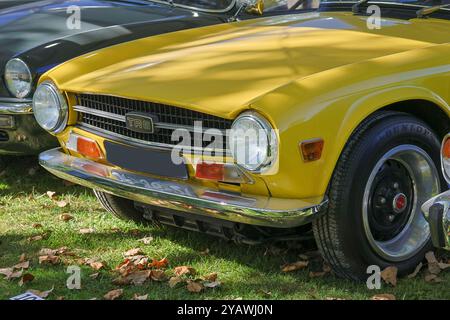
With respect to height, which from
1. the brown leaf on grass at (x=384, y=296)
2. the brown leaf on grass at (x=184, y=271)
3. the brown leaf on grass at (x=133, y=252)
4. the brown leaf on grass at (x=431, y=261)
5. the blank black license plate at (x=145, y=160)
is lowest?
the brown leaf on grass at (x=133, y=252)

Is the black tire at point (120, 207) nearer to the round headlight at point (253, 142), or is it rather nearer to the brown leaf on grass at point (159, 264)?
the brown leaf on grass at point (159, 264)

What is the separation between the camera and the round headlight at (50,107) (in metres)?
4.17

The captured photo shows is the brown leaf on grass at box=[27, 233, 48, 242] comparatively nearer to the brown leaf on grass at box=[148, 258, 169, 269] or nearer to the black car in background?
the black car in background

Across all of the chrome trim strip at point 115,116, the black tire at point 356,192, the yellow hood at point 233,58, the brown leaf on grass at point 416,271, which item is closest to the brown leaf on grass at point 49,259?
the chrome trim strip at point 115,116

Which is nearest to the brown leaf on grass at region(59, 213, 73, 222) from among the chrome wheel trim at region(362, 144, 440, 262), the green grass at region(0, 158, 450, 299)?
the green grass at region(0, 158, 450, 299)

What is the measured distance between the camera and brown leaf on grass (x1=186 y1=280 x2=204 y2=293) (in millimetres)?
3725

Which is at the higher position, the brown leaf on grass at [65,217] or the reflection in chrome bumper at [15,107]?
the reflection in chrome bumper at [15,107]

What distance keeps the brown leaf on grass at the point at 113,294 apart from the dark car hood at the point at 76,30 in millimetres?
1899

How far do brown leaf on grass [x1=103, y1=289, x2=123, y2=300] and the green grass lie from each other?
5 cm

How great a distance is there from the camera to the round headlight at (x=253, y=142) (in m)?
3.29

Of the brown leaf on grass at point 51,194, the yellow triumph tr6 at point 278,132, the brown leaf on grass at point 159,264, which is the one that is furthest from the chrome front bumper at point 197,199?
the brown leaf on grass at point 51,194

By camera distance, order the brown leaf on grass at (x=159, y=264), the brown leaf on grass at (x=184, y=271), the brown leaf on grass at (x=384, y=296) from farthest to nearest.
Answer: the brown leaf on grass at (x=159, y=264) → the brown leaf on grass at (x=184, y=271) → the brown leaf on grass at (x=384, y=296)

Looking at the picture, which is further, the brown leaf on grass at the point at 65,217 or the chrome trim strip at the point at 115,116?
the brown leaf on grass at the point at 65,217

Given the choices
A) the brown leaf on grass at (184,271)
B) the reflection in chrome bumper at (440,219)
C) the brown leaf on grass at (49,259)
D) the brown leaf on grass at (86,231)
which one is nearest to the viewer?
the reflection in chrome bumper at (440,219)
